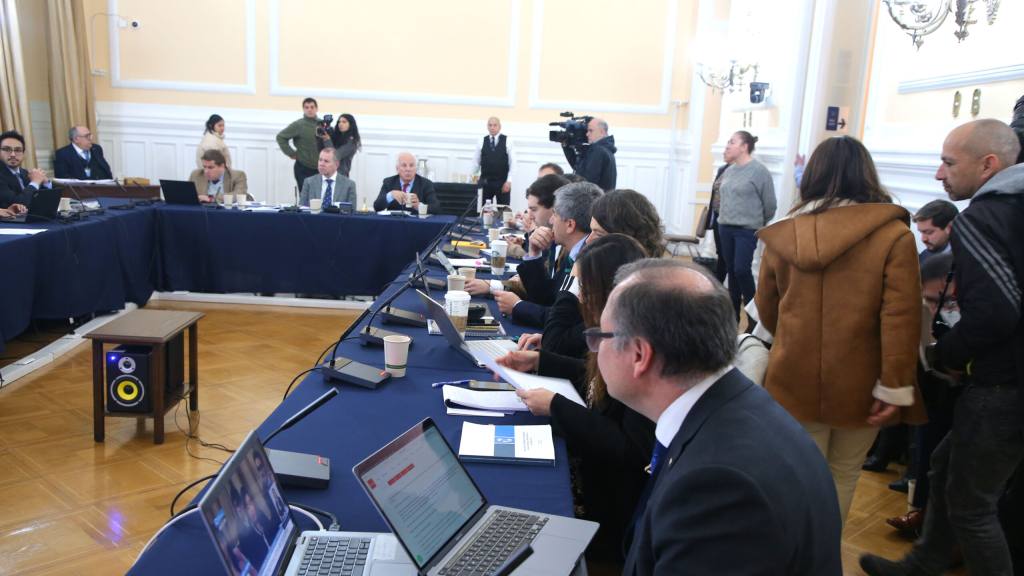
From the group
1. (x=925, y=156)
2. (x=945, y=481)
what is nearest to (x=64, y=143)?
(x=925, y=156)

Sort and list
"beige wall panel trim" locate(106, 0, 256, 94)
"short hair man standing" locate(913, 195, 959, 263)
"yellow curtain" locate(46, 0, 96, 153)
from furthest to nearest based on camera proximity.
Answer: "beige wall panel trim" locate(106, 0, 256, 94) < "yellow curtain" locate(46, 0, 96, 153) < "short hair man standing" locate(913, 195, 959, 263)

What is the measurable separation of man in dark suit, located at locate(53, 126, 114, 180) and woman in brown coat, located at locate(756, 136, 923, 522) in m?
6.90

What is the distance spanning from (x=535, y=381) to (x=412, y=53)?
7.22 metres

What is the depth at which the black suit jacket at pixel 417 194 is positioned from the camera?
610 centimetres

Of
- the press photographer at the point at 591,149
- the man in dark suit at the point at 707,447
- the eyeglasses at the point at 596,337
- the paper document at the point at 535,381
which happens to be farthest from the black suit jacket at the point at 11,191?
the man in dark suit at the point at 707,447

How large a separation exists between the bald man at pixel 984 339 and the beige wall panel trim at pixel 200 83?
308 inches

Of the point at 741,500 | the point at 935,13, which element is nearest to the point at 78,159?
the point at 935,13

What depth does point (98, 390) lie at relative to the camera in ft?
10.1

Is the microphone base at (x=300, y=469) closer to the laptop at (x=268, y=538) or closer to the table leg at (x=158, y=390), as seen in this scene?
the laptop at (x=268, y=538)

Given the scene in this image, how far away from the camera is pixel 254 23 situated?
8.31 meters

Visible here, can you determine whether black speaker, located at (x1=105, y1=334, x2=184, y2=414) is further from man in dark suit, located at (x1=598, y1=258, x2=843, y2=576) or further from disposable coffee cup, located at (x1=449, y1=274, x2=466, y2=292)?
man in dark suit, located at (x1=598, y1=258, x2=843, y2=576)

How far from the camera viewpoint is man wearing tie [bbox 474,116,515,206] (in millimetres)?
7961

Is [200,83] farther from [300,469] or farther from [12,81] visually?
[300,469]

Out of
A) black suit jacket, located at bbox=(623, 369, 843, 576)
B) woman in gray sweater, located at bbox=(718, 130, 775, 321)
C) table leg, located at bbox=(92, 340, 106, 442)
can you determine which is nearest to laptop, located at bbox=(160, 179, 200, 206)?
table leg, located at bbox=(92, 340, 106, 442)
